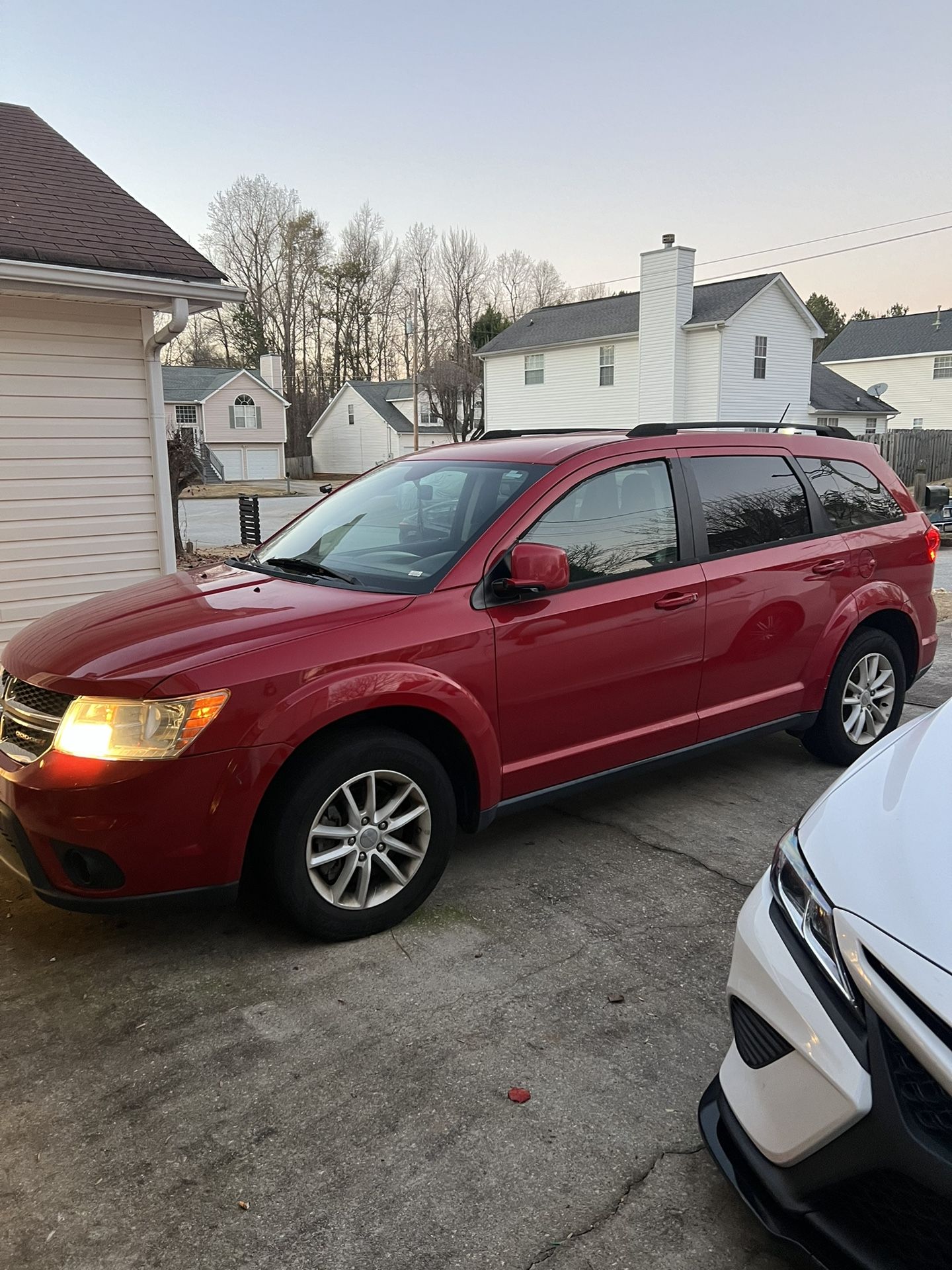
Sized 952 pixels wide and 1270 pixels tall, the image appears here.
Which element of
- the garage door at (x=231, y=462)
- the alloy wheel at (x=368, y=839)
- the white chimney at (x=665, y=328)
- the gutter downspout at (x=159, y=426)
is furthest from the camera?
the garage door at (x=231, y=462)

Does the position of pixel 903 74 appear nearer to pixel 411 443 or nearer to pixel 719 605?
pixel 719 605

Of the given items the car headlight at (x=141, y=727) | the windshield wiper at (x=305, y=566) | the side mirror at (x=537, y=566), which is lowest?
the car headlight at (x=141, y=727)

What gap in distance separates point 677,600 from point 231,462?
48332mm

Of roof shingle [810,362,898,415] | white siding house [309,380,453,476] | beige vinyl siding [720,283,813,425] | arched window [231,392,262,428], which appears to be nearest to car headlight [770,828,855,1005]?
beige vinyl siding [720,283,813,425]

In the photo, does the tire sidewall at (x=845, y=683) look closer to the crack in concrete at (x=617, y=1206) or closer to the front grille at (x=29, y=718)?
the crack in concrete at (x=617, y=1206)

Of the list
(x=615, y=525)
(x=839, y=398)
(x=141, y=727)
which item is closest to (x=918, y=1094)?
(x=141, y=727)

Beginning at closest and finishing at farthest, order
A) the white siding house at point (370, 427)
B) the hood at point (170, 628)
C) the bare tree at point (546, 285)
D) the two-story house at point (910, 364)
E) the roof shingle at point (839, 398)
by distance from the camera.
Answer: the hood at point (170, 628), the roof shingle at point (839, 398), the two-story house at point (910, 364), the white siding house at point (370, 427), the bare tree at point (546, 285)

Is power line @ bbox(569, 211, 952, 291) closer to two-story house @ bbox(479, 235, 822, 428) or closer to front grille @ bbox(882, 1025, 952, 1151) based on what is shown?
two-story house @ bbox(479, 235, 822, 428)

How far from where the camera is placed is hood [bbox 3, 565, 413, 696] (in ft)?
9.36

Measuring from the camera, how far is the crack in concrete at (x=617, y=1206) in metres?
1.92

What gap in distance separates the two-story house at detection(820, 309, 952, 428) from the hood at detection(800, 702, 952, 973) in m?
43.8

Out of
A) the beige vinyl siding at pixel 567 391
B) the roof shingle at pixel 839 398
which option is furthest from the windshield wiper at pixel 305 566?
the roof shingle at pixel 839 398

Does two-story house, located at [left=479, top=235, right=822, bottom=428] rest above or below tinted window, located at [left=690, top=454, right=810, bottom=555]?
above

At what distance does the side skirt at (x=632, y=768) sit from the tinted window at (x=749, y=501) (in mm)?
900
